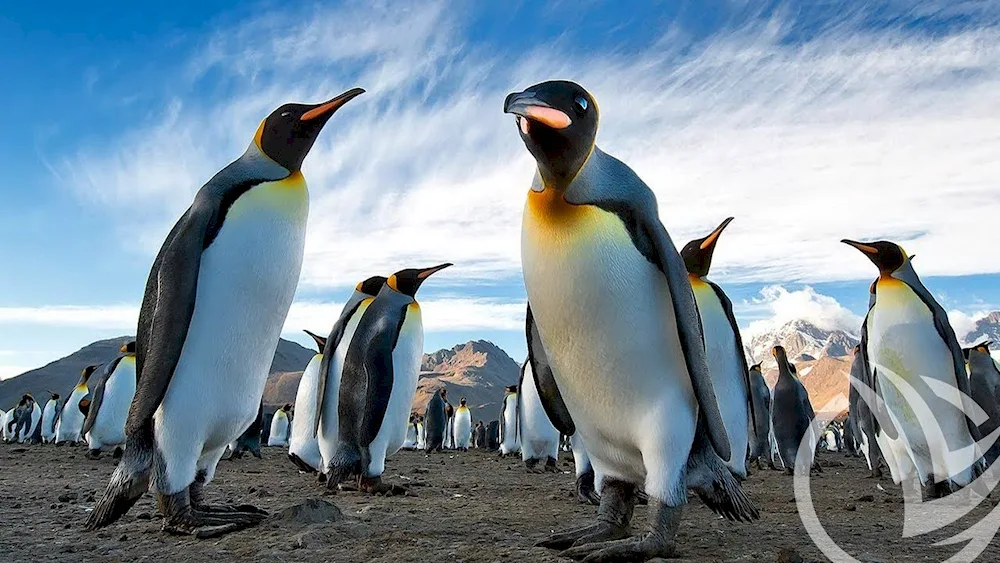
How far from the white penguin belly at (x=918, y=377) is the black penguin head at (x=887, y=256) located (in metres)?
0.18

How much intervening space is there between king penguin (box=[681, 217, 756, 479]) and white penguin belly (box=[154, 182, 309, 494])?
9.29 ft

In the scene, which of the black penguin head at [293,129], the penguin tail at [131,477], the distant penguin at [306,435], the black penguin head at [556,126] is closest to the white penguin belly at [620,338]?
the black penguin head at [556,126]

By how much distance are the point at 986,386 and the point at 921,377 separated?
3163 millimetres

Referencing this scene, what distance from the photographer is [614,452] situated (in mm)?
3188

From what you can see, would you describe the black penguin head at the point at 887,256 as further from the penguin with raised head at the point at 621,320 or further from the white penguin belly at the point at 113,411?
the white penguin belly at the point at 113,411

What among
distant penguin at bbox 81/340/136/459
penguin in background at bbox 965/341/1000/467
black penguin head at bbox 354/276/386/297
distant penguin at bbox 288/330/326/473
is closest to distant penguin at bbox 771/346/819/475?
penguin in background at bbox 965/341/1000/467

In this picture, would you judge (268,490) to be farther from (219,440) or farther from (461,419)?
(461,419)

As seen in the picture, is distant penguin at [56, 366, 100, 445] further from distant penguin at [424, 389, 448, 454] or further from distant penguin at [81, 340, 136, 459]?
distant penguin at [424, 389, 448, 454]

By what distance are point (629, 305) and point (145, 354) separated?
8.36ft

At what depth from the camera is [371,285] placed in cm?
814

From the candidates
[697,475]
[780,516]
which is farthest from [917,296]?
[697,475]

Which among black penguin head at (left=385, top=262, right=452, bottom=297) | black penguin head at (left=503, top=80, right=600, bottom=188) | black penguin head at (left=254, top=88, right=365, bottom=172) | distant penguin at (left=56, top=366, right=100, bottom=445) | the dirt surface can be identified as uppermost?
black penguin head at (left=254, top=88, right=365, bottom=172)

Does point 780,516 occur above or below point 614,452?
below

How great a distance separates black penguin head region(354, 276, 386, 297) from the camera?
809 cm
